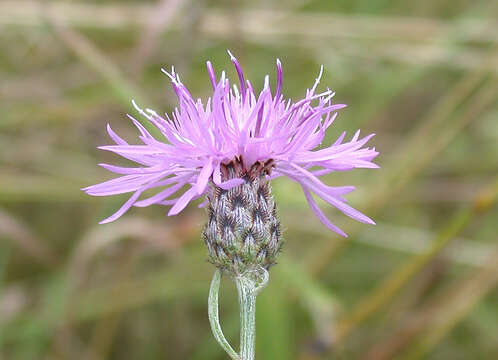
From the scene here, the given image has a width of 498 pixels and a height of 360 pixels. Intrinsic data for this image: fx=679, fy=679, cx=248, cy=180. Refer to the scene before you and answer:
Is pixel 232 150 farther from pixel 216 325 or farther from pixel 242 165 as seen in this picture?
pixel 216 325

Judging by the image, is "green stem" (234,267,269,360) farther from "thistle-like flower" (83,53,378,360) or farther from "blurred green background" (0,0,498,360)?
"blurred green background" (0,0,498,360)

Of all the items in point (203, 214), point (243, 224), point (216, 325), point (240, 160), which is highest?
point (203, 214)

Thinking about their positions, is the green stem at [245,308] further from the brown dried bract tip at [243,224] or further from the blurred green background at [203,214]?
the blurred green background at [203,214]

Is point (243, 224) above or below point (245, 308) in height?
above

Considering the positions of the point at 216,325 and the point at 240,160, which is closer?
the point at 216,325

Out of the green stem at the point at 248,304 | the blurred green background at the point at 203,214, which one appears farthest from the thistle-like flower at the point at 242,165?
the blurred green background at the point at 203,214

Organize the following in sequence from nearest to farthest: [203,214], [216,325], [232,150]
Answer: [216,325], [232,150], [203,214]

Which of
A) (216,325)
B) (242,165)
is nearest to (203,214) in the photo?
(242,165)
